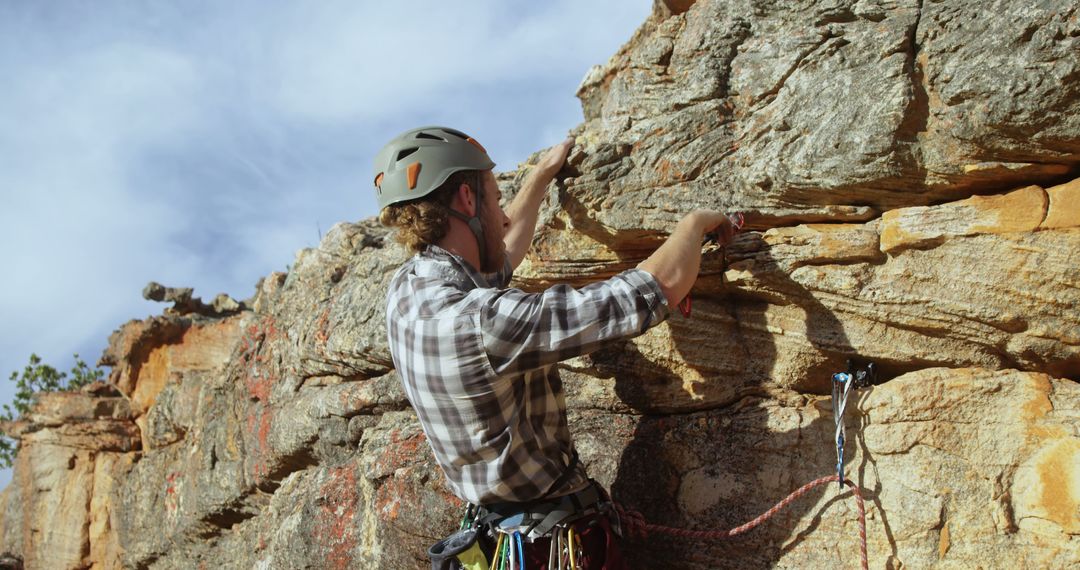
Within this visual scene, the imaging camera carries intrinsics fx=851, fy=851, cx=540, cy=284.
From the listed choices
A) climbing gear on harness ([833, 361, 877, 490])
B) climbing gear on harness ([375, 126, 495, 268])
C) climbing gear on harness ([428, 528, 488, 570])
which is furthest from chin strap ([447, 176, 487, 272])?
climbing gear on harness ([833, 361, 877, 490])

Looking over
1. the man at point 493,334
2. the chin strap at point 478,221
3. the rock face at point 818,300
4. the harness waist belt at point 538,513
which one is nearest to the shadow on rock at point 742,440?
the rock face at point 818,300

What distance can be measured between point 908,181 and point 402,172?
345 cm

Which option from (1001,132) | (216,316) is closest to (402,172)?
(1001,132)

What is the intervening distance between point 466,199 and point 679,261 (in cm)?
154

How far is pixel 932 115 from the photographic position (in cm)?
568

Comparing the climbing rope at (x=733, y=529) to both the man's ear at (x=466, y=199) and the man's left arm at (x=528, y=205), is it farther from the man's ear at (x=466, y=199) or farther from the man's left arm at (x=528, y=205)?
the man's ear at (x=466, y=199)

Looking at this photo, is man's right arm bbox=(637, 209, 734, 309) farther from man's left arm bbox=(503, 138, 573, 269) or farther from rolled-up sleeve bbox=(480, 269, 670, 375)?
man's left arm bbox=(503, 138, 573, 269)

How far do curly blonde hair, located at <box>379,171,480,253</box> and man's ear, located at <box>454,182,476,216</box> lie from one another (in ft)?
0.10

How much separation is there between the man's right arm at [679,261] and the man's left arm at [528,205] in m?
1.77

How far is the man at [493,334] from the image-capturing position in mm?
4609

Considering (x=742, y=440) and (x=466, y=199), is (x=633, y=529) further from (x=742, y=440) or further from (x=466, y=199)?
(x=466, y=199)

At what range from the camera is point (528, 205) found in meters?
6.96

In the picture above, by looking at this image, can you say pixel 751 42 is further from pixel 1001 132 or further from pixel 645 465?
pixel 645 465

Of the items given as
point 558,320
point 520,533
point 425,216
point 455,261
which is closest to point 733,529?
point 520,533
